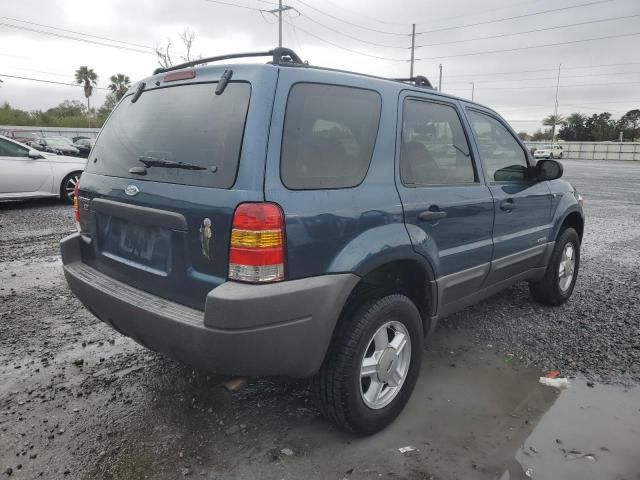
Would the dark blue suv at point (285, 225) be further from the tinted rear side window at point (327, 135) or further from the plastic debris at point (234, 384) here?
the plastic debris at point (234, 384)

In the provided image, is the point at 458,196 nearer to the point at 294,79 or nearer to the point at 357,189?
the point at 357,189

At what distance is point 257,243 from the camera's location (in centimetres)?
210

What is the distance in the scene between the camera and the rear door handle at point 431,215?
9.09 feet

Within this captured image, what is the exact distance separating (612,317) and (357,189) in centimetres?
323

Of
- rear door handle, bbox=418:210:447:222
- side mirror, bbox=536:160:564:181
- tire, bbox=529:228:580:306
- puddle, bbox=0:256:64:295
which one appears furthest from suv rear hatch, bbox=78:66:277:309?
tire, bbox=529:228:580:306

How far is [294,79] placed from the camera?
233 cm

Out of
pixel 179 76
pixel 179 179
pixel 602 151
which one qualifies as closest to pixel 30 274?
pixel 179 76

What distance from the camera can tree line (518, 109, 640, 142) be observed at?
75.3 meters

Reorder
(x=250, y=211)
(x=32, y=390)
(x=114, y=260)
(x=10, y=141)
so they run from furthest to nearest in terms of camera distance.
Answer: (x=10, y=141) < (x=32, y=390) < (x=114, y=260) < (x=250, y=211)

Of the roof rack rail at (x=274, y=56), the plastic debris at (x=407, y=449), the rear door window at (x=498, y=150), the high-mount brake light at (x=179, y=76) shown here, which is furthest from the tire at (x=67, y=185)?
the plastic debris at (x=407, y=449)

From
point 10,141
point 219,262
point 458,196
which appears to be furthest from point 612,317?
point 10,141

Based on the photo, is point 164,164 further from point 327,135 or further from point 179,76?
point 327,135

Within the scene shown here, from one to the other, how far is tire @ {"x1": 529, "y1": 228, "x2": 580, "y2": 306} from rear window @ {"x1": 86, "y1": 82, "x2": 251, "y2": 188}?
330 centimetres

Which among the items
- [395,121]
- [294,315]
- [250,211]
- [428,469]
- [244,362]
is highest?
[395,121]
